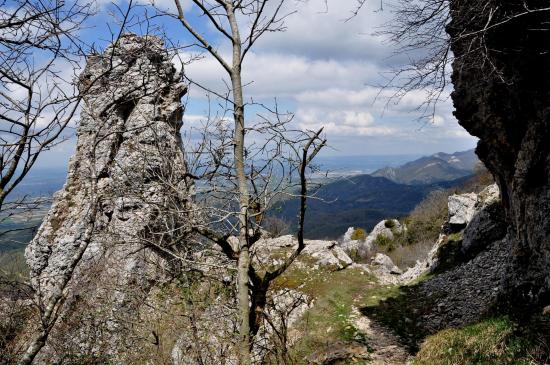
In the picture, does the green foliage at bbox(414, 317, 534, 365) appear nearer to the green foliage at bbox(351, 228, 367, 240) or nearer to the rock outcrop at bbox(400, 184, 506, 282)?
the rock outcrop at bbox(400, 184, 506, 282)

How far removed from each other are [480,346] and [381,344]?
15.7 ft

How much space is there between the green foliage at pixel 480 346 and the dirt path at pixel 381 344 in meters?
1.04

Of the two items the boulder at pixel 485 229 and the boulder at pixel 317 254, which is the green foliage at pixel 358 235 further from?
the boulder at pixel 485 229

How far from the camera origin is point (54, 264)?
17312mm

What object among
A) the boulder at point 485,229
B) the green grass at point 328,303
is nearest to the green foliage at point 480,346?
the green grass at point 328,303

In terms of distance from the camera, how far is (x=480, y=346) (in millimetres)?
8570

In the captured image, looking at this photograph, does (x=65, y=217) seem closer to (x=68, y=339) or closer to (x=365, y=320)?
(x=68, y=339)

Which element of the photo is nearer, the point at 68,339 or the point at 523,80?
the point at 523,80

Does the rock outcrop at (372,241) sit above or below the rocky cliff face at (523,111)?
below

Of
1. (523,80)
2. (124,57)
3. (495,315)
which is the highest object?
(124,57)

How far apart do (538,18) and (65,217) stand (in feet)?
62.6

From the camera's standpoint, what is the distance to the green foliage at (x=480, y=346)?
25.3 feet

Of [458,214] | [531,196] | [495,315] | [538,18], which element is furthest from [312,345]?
[458,214]

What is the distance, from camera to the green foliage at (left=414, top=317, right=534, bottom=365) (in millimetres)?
7723
